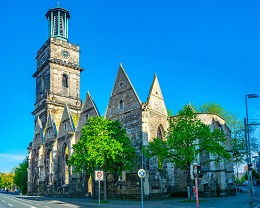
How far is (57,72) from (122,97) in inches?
1102

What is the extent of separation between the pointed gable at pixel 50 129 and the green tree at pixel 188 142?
26899mm

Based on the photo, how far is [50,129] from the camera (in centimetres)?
5659

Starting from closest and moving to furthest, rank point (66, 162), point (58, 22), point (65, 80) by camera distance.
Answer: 1. point (66, 162)
2. point (65, 80)
3. point (58, 22)

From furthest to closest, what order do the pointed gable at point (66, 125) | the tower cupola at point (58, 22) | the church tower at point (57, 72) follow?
the tower cupola at point (58, 22)
the church tower at point (57, 72)
the pointed gable at point (66, 125)

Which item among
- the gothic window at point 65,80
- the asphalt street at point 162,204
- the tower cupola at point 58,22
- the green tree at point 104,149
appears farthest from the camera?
the tower cupola at point 58,22

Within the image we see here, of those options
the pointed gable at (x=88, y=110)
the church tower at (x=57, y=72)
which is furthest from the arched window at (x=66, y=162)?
the church tower at (x=57, y=72)

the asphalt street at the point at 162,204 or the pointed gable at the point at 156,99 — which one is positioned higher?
the pointed gable at the point at 156,99

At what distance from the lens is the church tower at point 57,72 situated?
202 ft

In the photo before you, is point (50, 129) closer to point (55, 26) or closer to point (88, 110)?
point (88, 110)

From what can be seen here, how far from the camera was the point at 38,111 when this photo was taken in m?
64.3

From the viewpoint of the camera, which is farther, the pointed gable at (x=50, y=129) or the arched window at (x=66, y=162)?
the pointed gable at (x=50, y=129)

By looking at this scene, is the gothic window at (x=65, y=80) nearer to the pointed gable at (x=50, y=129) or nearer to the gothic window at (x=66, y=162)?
the pointed gable at (x=50, y=129)

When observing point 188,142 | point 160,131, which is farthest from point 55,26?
point 188,142

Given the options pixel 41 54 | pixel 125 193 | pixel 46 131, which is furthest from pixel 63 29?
pixel 125 193
